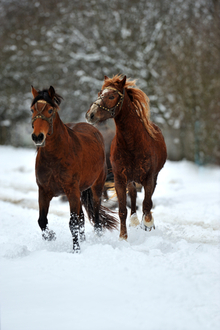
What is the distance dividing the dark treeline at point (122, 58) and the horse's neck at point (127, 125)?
970cm

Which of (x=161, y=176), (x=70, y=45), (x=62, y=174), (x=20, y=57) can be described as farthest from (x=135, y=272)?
(x=20, y=57)

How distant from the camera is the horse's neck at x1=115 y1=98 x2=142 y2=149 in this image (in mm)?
4926

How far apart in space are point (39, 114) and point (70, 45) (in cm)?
1430

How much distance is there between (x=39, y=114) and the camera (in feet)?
13.8

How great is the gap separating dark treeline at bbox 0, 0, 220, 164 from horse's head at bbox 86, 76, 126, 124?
9917 millimetres

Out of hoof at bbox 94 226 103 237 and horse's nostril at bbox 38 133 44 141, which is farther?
hoof at bbox 94 226 103 237

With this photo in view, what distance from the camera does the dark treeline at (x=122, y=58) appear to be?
1435 centimetres

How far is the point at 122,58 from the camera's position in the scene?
16297 mm

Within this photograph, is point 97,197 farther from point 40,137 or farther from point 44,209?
point 40,137

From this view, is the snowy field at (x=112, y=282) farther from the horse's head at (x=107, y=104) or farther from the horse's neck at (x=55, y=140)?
the horse's head at (x=107, y=104)

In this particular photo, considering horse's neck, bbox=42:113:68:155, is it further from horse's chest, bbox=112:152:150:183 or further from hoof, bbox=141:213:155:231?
hoof, bbox=141:213:155:231

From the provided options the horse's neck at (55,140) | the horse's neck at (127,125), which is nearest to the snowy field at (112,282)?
the horse's neck at (55,140)

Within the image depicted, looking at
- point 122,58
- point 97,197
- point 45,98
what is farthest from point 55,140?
point 122,58

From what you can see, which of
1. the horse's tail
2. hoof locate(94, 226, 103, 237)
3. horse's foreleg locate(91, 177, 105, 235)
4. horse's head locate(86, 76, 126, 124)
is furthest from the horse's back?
hoof locate(94, 226, 103, 237)
